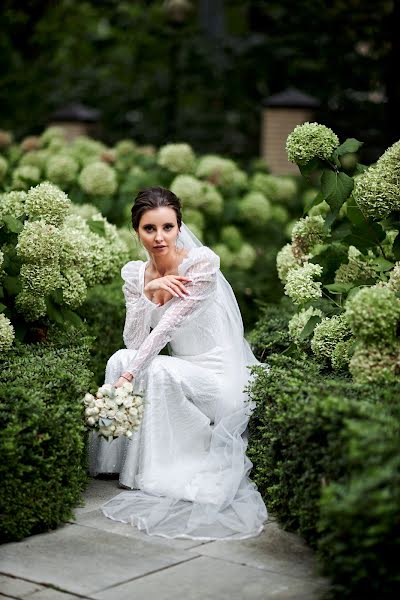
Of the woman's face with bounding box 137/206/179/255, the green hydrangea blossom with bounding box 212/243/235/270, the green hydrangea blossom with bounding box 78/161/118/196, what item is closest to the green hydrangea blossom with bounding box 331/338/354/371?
the woman's face with bounding box 137/206/179/255

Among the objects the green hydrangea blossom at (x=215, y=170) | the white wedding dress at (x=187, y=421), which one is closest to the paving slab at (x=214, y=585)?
the white wedding dress at (x=187, y=421)

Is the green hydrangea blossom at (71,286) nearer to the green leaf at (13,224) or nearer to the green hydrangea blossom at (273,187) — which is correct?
the green leaf at (13,224)

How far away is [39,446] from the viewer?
4672mm

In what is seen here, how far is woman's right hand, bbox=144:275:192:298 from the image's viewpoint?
18.0ft

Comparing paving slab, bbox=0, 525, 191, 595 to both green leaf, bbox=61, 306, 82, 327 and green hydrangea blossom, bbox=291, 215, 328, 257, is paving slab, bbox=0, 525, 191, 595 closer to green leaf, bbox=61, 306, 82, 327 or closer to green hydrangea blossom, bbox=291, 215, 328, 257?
green leaf, bbox=61, 306, 82, 327

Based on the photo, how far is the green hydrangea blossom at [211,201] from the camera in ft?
29.7

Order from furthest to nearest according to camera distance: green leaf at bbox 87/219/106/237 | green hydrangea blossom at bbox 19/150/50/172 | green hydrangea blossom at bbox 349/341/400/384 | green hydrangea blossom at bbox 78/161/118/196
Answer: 1. green hydrangea blossom at bbox 19/150/50/172
2. green hydrangea blossom at bbox 78/161/118/196
3. green leaf at bbox 87/219/106/237
4. green hydrangea blossom at bbox 349/341/400/384

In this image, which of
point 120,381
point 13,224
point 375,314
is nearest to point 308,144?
point 375,314

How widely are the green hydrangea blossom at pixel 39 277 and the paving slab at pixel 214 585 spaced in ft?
6.48

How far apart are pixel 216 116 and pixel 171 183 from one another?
5.91 m

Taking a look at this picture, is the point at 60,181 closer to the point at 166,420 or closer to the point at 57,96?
the point at 166,420

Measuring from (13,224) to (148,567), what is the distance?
2337 mm

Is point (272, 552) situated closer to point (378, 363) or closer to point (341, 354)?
point (378, 363)

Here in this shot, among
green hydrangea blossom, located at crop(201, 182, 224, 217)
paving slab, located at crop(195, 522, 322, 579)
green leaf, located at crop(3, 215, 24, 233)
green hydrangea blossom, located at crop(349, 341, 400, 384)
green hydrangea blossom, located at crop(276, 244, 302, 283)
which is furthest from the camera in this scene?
green hydrangea blossom, located at crop(201, 182, 224, 217)
